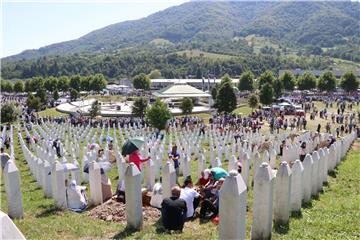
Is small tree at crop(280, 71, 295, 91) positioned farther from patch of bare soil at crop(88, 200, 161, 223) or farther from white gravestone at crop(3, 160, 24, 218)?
white gravestone at crop(3, 160, 24, 218)

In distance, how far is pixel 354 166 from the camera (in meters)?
17.3

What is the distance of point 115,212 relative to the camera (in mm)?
9234

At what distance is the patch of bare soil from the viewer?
8931 millimetres

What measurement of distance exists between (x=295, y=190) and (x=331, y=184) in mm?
5864

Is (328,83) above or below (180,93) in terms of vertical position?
below

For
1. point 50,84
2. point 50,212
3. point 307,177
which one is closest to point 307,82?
point 50,84

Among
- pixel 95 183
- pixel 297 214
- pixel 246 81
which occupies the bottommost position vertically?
pixel 246 81

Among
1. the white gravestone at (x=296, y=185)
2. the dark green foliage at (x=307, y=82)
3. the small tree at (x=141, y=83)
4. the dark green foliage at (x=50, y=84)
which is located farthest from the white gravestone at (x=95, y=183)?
the small tree at (x=141, y=83)

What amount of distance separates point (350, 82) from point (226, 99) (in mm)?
40951

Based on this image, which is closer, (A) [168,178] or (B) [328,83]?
(A) [168,178]

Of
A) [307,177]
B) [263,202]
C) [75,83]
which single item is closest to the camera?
[263,202]

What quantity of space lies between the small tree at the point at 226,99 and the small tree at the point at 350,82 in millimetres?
39842

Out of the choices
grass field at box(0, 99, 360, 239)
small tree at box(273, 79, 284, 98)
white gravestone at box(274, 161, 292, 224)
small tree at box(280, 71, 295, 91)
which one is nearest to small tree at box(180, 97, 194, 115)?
small tree at box(273, 79, 284, 98)

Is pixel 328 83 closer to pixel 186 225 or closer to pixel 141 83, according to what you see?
pixel 141 83
